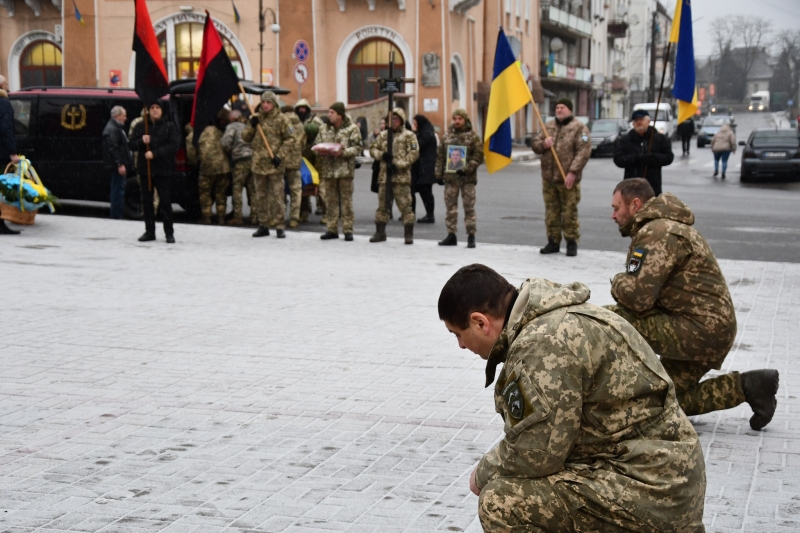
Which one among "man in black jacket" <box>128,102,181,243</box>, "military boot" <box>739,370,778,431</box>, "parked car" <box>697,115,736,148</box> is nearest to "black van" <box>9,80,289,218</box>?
"man in black jacket" <box>128,102,181,243</box>

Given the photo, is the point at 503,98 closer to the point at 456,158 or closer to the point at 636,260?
the point at 456,158

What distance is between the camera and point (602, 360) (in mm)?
2967

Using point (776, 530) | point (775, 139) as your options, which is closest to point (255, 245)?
point (776, 530)

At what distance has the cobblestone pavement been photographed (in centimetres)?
470

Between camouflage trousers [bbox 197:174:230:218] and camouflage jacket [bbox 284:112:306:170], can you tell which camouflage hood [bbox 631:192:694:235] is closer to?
camouflage jacket [bbox 284:112:306:170]

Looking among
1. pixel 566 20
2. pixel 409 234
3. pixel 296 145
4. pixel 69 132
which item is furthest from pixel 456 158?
pixel 566 20

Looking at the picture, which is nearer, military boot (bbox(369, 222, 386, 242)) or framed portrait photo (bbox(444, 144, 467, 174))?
framed portrait photo (bbox(444, 144, 467, 174))

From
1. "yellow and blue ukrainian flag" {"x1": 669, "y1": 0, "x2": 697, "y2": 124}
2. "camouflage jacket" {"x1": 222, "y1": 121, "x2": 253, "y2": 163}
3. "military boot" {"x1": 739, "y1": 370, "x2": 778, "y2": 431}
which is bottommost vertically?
"military boot" {"x1": 739, "y1": 370, "x2": 778, "y2": 431}

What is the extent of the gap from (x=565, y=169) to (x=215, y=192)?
6.10m

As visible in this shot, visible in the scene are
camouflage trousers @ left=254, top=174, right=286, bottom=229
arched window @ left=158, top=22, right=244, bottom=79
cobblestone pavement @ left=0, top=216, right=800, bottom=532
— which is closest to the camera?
cobblestone pavement @ left=0, top=216, right=800, bottom=532

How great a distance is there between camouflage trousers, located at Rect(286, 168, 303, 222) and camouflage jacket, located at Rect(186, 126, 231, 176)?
1.00 metres

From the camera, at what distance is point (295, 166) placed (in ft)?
49.4

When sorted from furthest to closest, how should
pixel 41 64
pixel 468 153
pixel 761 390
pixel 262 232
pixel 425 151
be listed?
1. pixel 41 64
2. pixel 425 151
3. pixel 262 232
4. pixel 468 153
5. pixel 761 390

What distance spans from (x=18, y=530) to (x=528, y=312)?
8.43 feet
